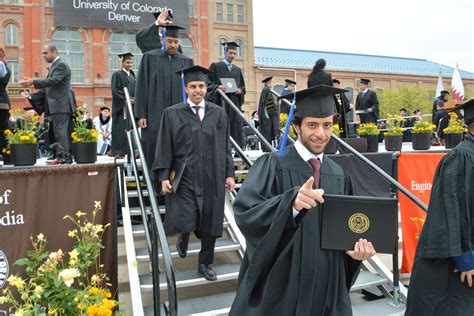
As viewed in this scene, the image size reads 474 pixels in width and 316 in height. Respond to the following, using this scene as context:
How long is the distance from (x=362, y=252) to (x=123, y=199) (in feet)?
12.5

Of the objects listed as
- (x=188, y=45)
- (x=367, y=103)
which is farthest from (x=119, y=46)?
(x=367, y=103)

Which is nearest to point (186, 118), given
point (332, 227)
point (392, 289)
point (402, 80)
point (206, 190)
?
point (206, 190)

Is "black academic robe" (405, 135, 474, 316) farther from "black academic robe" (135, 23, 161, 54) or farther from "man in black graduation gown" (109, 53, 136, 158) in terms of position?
"man in black graduation gown" (109, 53, 136, 158)

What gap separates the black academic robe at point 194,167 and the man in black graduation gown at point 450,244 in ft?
6.32

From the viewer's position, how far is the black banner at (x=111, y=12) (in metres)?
28.7

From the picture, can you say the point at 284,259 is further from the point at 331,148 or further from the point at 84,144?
the point at 331,148

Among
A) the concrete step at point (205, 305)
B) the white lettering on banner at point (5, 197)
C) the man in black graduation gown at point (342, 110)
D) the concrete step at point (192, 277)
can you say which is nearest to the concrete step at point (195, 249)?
the concrete step at point (192, 277)

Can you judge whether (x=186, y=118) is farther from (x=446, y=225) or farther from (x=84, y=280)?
(x=446, y=225)

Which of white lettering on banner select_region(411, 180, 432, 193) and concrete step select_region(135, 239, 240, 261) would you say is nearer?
concrete step select_region(135, 239, 240, 261)

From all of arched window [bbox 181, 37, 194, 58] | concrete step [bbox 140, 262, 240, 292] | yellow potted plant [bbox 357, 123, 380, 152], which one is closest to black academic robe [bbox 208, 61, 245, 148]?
yellow potted plant [bbox 357, 123, 380, 152]

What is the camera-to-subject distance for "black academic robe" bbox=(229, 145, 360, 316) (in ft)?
7.09

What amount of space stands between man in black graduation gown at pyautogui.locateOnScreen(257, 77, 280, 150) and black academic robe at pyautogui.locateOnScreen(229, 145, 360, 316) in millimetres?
7110

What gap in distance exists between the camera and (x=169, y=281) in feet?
9.44

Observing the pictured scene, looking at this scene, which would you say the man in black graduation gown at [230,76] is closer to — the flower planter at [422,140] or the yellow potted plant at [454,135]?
the flower planter at [422,140]
